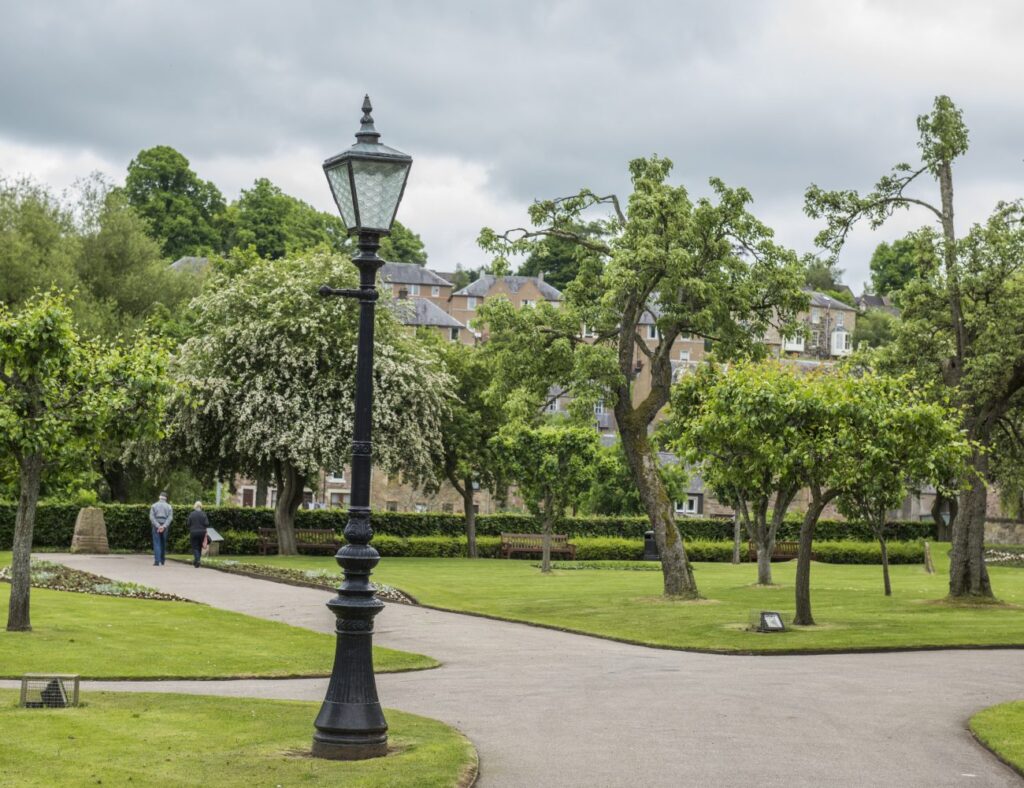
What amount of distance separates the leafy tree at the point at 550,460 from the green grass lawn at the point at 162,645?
22073 millimetres

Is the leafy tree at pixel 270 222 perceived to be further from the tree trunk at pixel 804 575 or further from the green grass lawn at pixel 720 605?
the tree trunk at pixel 804 575

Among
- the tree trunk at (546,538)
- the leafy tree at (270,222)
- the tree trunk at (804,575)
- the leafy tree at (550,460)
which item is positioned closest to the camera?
the tree trunk at (804,575)

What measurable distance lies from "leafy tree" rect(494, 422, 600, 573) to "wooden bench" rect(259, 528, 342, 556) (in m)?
7.97

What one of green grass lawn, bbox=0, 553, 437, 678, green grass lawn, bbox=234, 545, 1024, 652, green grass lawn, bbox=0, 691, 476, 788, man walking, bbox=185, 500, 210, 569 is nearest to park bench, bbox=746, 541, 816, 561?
green grass lawn, bbox=234, 545, 1024, 652

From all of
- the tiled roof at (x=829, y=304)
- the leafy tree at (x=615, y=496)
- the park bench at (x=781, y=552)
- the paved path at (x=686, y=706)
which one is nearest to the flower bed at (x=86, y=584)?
the paved path at (x=686, y=706)

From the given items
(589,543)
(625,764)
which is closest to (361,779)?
(625,764)

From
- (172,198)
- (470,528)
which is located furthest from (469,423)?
(172,198)

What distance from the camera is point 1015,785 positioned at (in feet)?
35.5

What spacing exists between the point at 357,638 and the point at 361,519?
1.00 metres

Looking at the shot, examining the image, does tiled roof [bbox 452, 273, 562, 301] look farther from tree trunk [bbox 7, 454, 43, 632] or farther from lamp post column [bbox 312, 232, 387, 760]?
lamp post column [bbox 312, 232, 387, 760]

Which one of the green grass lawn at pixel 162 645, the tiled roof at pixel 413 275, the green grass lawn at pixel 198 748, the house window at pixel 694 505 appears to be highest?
the tiled roof at pixel 413 275

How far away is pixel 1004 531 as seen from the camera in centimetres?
7819

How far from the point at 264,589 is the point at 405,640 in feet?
32.4

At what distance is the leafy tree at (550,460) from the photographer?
46219 mm
